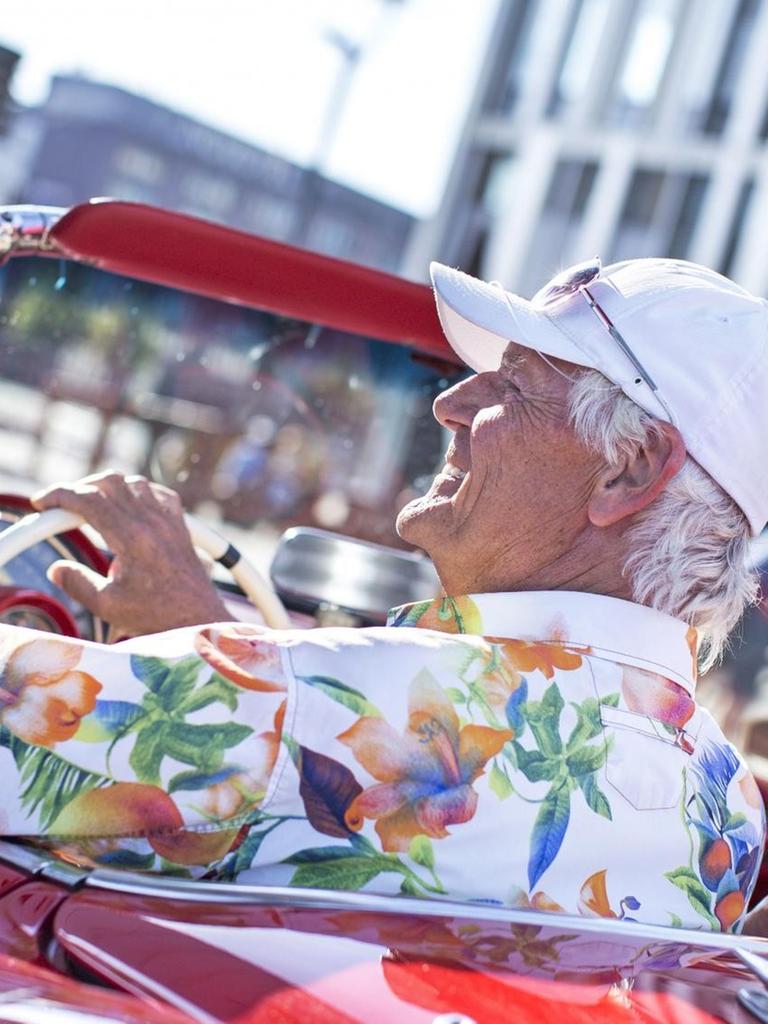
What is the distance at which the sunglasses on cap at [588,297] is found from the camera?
1.73 m

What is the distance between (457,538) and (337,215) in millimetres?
29897

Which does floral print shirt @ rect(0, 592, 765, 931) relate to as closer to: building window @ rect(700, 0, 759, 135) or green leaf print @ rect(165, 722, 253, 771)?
green leaf print @ rect(165, 722, 253, 771)

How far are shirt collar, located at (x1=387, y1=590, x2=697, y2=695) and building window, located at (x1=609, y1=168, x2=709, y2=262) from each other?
21736mm

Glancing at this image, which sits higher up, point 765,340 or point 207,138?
point 207,138

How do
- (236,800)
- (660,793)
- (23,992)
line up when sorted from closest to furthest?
(23,992) → (236,800) → (660,793)

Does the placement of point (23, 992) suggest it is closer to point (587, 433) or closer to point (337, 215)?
point (587, 433)

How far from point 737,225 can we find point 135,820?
2206 cm

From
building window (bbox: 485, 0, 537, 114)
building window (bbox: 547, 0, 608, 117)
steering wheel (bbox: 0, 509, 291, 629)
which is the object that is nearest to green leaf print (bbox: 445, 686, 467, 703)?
steering wheel (bbox: 0, 509, 291, 629)

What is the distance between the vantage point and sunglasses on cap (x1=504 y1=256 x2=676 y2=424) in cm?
173

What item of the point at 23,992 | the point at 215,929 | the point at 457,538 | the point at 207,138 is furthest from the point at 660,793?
the point at 207,138

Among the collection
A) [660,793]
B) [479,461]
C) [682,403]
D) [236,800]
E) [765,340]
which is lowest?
[236,800]

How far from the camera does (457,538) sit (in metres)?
1.86

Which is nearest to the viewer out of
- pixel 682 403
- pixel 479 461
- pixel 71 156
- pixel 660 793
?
pixel 660 793

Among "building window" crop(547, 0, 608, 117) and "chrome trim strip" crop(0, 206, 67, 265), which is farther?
"building window" crop(547, 0, 608, 117)
